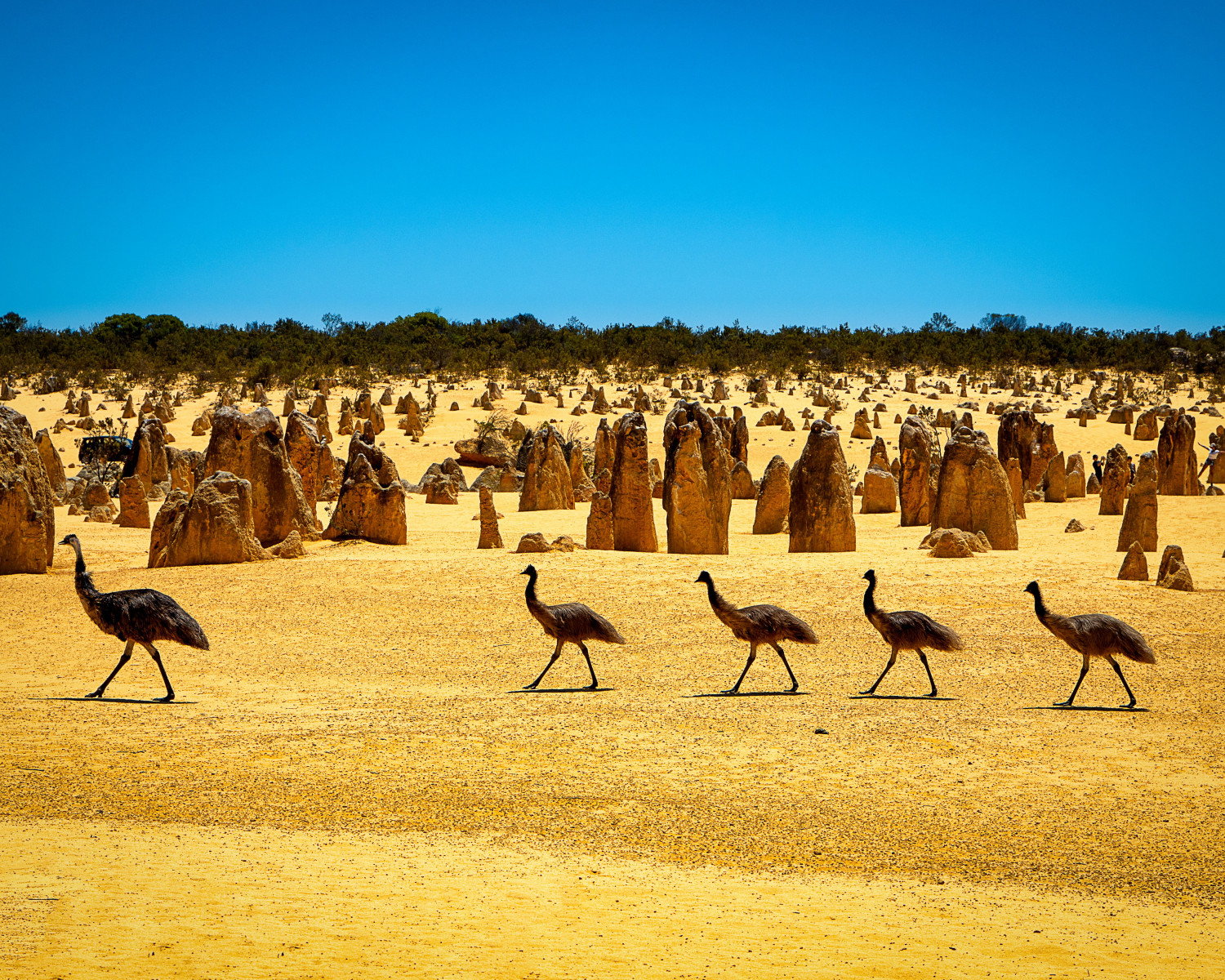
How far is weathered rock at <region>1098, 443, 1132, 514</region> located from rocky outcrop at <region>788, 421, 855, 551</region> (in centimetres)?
914

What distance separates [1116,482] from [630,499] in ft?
41.5

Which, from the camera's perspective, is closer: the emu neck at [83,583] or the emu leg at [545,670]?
the emu neck at [83,583]

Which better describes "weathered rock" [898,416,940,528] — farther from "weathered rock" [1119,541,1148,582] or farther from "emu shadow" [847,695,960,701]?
"emu shadow" [847,695,960,701]

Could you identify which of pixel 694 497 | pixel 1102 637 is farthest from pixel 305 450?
pixel 1102 637

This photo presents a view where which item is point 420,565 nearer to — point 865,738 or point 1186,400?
point 865,738

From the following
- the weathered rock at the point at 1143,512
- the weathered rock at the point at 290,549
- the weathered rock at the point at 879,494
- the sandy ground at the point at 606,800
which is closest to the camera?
the sandy ground at the point at 606,800

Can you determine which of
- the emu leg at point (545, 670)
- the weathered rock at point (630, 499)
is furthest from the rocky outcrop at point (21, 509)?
the emu leg at point (545, 670)

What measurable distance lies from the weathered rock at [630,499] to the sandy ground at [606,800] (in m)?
3.92

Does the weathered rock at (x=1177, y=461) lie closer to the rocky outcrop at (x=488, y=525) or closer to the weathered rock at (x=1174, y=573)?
the weathered rock at (x=1174, y=573)

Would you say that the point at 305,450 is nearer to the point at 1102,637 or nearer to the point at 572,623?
the point at 572,623

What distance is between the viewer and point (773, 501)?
23.6 metres

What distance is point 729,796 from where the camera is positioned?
26.7 feet

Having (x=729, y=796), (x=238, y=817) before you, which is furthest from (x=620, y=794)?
(x=238, y=817)

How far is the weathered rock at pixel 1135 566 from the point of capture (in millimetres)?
17125
